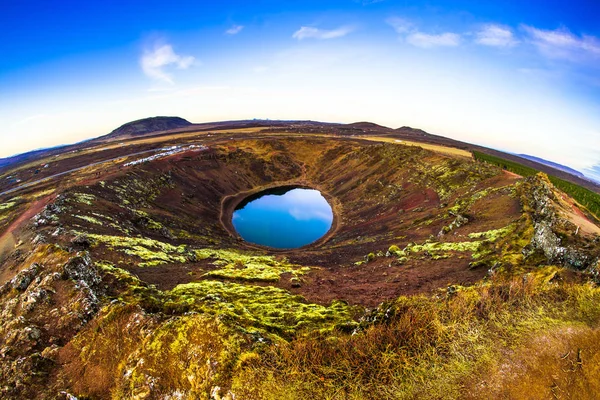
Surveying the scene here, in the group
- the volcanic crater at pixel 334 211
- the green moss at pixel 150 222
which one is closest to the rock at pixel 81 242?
the volcanic crater at pixel 334 211

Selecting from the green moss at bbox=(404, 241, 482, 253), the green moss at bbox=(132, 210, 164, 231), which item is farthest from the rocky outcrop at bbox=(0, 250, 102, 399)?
the green moss at bbox=(404, 241, 482, 253)

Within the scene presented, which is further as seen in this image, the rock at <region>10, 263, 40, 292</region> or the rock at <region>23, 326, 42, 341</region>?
the rock at <region>10, 263, 40, 292</region>

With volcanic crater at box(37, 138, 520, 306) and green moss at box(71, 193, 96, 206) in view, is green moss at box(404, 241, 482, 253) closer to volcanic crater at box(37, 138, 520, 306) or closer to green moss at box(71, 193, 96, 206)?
volcanic crater at box(37, 138, 520, 306)

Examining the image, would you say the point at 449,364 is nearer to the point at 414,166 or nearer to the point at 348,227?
Answer: the point at 348,227

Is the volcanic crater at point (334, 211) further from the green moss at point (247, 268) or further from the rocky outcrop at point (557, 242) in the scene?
the rocky outcrop at point (557, 242)

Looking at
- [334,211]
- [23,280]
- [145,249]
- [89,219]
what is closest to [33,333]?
[23,280]

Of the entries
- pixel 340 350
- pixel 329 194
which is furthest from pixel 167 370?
pixel 329 194

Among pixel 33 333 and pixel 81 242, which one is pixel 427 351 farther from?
pixel 81 242

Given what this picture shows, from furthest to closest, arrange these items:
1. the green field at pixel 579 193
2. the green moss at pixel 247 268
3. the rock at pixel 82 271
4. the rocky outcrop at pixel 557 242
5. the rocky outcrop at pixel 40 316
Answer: the green field at pixel 579 193 < the green moss at pixel 247 268 < the rock at pixel 82 271 < the rocky outcrop at pixel 557 242 < the rocky outcrop at pixel 40 316
